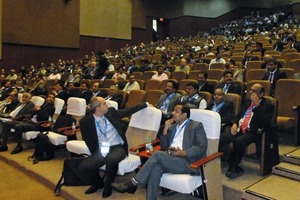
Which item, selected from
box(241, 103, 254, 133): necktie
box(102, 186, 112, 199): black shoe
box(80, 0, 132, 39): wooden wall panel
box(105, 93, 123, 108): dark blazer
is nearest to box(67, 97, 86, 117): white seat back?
box(105, 93, 123, 108): dark blazer

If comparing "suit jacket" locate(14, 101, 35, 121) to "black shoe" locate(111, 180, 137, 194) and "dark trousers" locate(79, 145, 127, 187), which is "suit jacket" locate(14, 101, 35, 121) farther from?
"black shoe" locate(111, 180, 137, 194)

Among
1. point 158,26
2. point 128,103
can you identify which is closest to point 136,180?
point 128,103

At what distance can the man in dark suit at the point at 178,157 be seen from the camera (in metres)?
2.55

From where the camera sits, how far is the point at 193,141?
2705 mm

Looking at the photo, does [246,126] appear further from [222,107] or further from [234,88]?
[234,88]

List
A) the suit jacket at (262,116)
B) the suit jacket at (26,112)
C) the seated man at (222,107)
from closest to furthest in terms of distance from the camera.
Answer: the suit jacket at (262,116) → the seated man at (222,107) → the suit jacket at (26,112)

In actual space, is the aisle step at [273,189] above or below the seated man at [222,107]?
below

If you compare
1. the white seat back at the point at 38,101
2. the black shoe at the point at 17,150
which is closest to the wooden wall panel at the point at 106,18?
the white seat back at the point at 38,101

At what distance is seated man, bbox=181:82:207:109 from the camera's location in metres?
3.91

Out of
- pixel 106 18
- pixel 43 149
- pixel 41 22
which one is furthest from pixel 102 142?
pixel 106 18

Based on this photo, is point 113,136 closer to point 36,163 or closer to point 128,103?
point 36,163

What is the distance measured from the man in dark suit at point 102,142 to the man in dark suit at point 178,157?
0.22m

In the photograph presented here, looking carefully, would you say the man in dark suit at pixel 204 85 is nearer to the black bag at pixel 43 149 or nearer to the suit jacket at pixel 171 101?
the suit jacket at pixel 171 101

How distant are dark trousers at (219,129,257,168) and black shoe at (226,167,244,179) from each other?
0.04 metres
